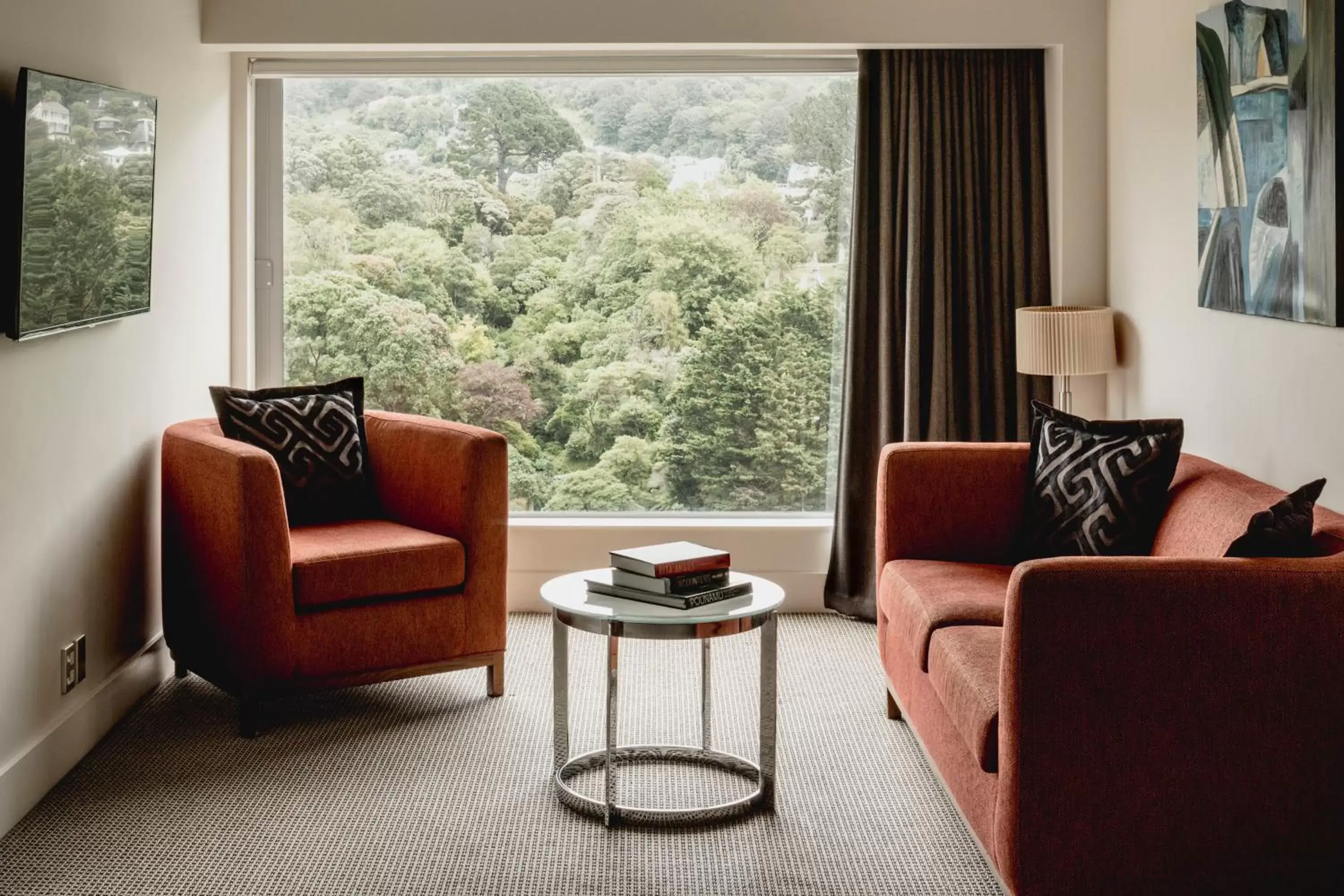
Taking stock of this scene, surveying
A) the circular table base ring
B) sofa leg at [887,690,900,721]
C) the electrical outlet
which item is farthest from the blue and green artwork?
the electrical outlet

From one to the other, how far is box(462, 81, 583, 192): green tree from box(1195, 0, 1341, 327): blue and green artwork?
2.40m

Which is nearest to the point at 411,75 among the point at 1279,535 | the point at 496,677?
the point at 496,677

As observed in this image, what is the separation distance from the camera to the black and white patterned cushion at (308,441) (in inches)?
174

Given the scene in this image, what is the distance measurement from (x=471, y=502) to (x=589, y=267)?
1.55 m

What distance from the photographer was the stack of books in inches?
132

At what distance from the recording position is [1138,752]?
260cm

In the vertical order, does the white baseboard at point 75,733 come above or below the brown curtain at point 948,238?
below

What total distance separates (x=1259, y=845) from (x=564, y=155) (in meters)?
3.71

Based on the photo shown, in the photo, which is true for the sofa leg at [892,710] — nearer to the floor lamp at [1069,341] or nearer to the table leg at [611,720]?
the table leg at [611,720]

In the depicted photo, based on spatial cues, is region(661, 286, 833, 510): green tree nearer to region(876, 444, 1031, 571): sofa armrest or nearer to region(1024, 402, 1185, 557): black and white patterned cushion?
region(876, 444, 1031, 571): sofa armrest

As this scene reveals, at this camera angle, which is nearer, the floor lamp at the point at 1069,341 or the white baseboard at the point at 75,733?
the white baseboard at the point at 75,733

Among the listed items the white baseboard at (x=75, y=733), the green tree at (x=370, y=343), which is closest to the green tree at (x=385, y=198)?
the green tree at (x=370, y=343)

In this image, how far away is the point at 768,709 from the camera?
344 centimetres

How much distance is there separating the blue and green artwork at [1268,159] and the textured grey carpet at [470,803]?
1530mm
